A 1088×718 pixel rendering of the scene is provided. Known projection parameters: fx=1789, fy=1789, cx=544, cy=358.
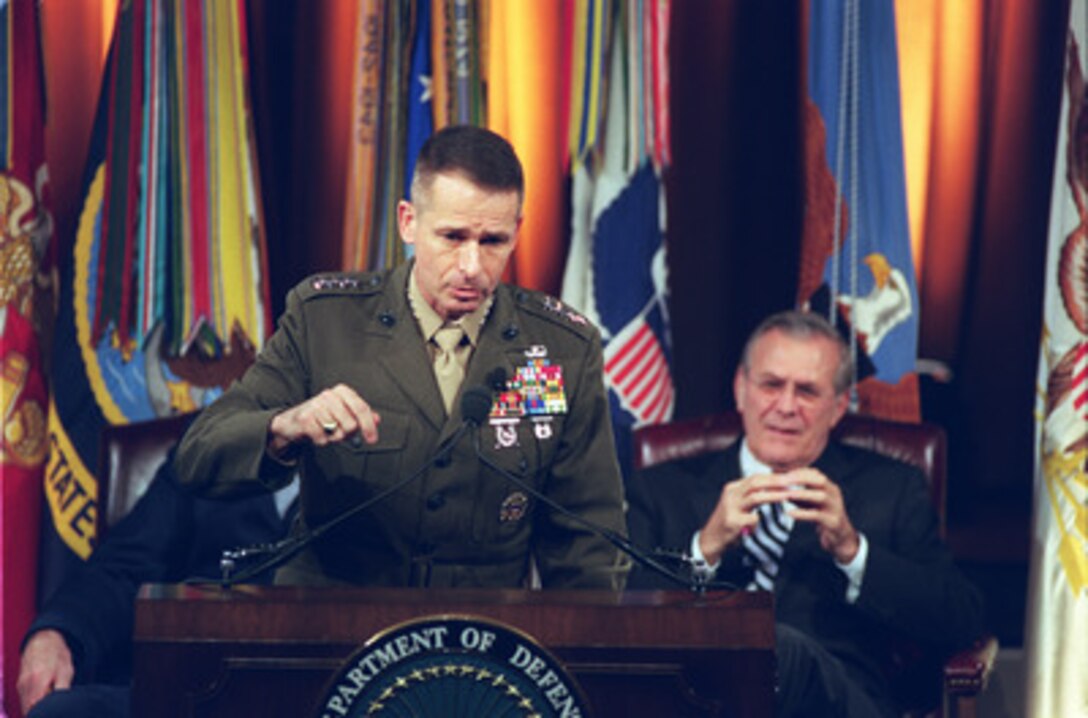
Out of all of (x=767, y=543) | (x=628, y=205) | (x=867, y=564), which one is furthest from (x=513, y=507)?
(x=628, y=205)

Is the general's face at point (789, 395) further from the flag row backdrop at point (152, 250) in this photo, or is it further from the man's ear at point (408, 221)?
the man's ear at point (408, 221)

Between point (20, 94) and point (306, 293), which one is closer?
point (306, 293)

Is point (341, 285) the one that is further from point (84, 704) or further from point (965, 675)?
point (965, 675)

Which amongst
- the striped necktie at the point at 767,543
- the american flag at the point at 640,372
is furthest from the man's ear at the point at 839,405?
the american flag at the point at 640,372

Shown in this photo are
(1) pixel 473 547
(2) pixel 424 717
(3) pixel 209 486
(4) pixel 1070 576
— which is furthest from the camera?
(4) pixel 1070 576

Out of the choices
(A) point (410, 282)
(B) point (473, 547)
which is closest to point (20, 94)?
(A) point (410, 282)

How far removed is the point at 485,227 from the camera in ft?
8.79

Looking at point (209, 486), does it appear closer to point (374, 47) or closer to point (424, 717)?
point (424, 717)

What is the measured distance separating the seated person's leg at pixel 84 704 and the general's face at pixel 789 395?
148 cm

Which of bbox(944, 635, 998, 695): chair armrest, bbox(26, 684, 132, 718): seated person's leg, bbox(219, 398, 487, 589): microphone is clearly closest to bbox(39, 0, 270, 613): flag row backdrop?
bbox(26, 684, 132, 718): seated person's leg

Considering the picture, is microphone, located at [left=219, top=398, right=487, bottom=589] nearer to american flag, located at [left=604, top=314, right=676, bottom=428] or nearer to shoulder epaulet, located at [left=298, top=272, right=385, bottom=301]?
shoulder epaulet, located at [left=298, top=272, right=385, bottom=301]

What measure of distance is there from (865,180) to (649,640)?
2307 millimetres

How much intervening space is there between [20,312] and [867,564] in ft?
6.53

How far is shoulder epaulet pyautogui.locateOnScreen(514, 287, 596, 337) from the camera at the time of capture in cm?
290
